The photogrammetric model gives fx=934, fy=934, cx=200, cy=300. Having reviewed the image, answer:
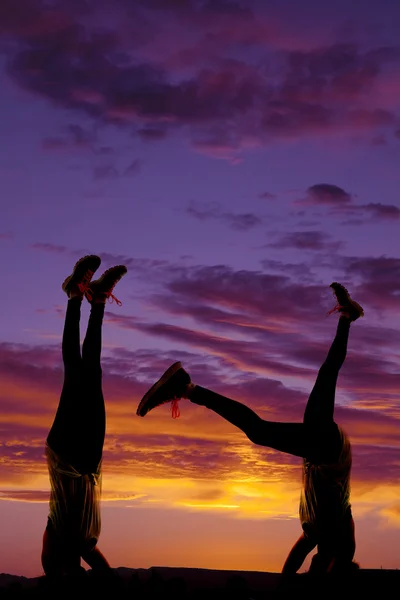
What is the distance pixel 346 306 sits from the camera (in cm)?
1394

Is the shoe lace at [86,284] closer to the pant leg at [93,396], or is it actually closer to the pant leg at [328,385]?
the pant leg at [93,396]

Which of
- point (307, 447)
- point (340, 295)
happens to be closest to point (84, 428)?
point (307, 447)

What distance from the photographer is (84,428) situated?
42.1ft

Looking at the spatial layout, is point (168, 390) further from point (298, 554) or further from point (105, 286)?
point (298, 554)

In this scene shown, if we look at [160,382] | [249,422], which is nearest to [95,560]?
[160,382]

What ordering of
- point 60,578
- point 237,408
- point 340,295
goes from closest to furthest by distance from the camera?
point 60,578, point 237,408, point 340,295

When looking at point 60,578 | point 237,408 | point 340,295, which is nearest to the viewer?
point 60,578

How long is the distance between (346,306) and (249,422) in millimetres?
2401

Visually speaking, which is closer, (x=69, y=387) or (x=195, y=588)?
(x=195, y=588)

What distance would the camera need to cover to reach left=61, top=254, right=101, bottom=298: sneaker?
1316cm

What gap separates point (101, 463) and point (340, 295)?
170 inches

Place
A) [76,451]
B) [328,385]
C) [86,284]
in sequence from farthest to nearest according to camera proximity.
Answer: [328,385]
[86,284]
[76,451]

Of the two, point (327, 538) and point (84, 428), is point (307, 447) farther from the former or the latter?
point (84, 428)

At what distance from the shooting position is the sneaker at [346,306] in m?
13.9
